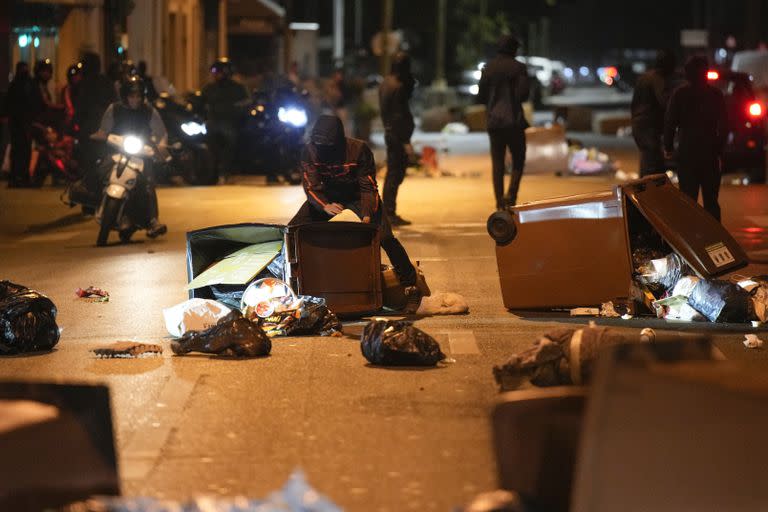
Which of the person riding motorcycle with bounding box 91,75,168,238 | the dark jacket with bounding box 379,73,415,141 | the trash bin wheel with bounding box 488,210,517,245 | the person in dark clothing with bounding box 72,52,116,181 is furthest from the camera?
the person in dark clothing with bounding box 72,52,116,181

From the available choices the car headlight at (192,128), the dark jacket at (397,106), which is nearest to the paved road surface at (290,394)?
the dark jacket at (397,106)

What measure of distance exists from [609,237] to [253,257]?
2.50m

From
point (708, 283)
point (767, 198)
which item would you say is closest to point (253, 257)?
point (708, 283)

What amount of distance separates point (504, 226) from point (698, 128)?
3.38 meters

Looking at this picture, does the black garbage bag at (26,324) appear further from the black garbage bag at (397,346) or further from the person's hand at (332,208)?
the person's hand at (332,208)

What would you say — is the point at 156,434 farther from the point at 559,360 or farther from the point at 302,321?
the point at 302,321

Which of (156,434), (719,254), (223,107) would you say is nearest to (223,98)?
(223,107)

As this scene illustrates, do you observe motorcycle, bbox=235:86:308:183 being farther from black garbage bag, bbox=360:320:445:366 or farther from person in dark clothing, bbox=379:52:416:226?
black garbage bag, bbox=360:320:445:366

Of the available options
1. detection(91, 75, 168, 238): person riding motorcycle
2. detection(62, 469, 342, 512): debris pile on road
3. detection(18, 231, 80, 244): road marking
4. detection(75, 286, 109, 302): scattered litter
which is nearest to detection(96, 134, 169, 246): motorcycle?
detection(91, 75, 168, 238): person riding motorcycle

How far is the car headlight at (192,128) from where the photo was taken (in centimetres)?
2098

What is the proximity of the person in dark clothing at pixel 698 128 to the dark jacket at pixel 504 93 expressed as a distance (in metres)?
3.06

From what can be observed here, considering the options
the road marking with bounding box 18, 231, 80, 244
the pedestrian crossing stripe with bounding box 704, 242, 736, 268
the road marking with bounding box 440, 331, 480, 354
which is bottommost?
the road marking with bounding box 18, 231, 80, 244

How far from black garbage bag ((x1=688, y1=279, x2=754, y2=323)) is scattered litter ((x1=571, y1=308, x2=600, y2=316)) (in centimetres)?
66

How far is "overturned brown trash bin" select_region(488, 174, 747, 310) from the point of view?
9596 millimetres
